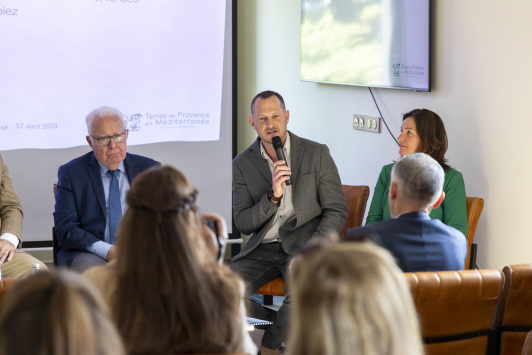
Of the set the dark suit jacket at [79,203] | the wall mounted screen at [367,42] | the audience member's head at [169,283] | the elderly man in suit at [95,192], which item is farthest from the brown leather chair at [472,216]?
the audience member's head at [169,283]

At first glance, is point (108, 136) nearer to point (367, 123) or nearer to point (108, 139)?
point (108, 139)

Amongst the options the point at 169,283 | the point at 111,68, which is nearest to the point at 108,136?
the point at 111,68

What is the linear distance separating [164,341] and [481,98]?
2.46 m

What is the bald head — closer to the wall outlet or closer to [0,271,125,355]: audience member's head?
[0,271,125,355]: audience member's head

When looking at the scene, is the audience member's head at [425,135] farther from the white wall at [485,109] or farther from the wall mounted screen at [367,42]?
the wall mounted screen at [367,42]

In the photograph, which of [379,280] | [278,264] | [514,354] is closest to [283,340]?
[278,264]

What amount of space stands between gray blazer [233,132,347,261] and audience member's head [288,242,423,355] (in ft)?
7.26

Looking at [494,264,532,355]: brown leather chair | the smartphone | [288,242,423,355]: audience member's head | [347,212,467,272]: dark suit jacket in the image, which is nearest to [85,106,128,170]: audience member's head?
[347,212,467,272]: dark suit jacket

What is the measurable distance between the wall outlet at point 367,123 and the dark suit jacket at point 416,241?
2.09 metres

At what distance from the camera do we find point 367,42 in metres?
4.07

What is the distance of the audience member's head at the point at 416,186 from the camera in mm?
2133

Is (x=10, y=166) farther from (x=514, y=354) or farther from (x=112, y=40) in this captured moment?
(x=514, y=354)

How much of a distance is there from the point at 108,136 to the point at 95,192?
301 mm

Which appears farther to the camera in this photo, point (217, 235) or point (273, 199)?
point (273, 199)
